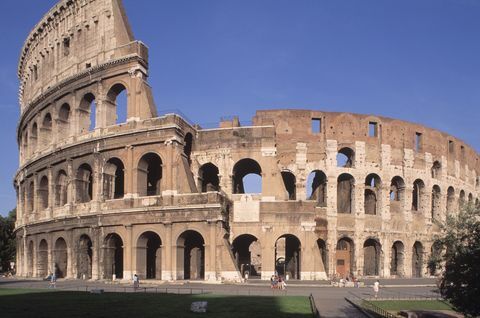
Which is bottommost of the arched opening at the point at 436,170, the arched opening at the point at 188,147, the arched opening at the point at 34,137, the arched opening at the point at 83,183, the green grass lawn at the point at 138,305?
the green grass lawn at the point at 138,305

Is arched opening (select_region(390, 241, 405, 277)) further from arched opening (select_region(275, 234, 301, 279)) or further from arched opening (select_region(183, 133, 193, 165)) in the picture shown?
arched opening (select_region(183, 133, 193, 165))

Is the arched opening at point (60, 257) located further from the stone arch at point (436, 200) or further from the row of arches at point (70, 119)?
the stone arch at point (436, 200)

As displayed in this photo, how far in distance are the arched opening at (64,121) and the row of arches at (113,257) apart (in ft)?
25.0

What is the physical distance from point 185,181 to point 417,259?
71.6ft

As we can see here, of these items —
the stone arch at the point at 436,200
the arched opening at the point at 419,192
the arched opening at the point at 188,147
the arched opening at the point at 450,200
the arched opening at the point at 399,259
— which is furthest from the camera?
the arched opening at the point at 450,200

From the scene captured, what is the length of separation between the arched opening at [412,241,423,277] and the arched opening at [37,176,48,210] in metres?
29.2

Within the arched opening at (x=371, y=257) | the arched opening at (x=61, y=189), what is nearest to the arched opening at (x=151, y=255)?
the arched opening at (x=61, y=189)

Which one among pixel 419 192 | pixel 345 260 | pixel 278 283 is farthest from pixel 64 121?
pixel 419 192

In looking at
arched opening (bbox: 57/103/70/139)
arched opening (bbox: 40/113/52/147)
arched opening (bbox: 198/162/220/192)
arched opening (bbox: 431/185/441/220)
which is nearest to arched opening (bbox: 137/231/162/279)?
arched opening (bbox: 198/162/220/192)

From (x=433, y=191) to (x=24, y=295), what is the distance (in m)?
33.5

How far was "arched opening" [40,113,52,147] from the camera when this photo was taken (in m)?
40.8

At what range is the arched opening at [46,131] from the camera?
40.8 meters

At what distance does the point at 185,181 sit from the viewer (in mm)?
32125

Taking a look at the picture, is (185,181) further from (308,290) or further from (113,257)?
(308,290)
